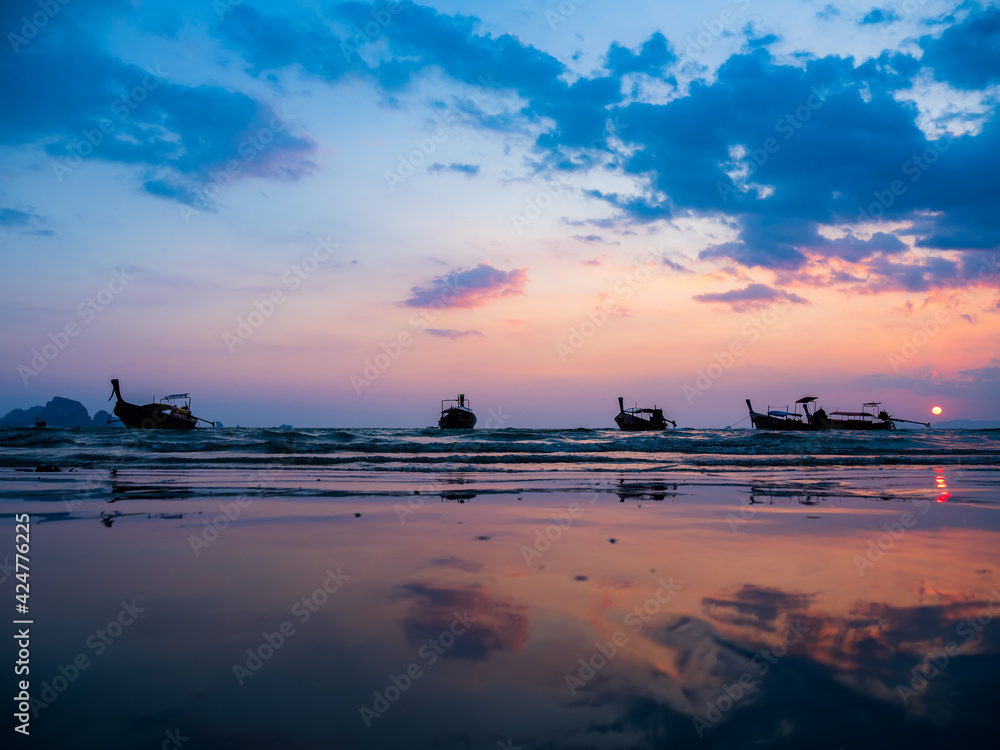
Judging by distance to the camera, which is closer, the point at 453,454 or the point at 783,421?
the point at 453,454

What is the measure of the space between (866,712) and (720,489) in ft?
30.1

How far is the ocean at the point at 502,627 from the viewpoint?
2.32 metres

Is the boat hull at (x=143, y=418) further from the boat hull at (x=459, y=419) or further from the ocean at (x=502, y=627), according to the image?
the ocean at (x=502, y=627)

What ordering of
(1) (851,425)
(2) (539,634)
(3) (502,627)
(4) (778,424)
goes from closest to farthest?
(2) (539,634)
(3) (502,627)
(1) (851,425)
(4) (778,424)

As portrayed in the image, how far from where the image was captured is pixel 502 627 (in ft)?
11.3

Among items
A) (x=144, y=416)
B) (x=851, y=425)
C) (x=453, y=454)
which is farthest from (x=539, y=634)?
(x=851, y=425)

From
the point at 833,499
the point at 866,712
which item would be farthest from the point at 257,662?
the point at 833,499

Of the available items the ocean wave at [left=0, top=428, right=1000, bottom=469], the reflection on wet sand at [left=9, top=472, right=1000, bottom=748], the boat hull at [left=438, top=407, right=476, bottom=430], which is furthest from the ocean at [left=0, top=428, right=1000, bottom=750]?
the boat hull at [left=438, top=407, right=476, bottom=430]

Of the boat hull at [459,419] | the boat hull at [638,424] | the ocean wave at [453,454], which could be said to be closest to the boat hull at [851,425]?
the boat hull at [638,424]

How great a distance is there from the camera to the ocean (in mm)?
2318

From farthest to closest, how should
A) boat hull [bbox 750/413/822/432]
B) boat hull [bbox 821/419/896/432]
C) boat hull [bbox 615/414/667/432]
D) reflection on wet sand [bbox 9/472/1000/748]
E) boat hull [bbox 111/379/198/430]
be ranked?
boat hull [bbox 615/414/667/432] → boat hull [bbox 750/413/822/432] → boat hull [bbox 821/419/896/432] → boat hull [bbox 111/379/198/430] → reflection on wet sand [bbox 9/472/1000/748]

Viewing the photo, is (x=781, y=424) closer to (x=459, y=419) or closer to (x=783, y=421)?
(x=783, y=421)

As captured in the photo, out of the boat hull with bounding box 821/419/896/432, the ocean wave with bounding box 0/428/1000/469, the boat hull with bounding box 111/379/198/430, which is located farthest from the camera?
the boat hull with bounding box 821/419/896/432

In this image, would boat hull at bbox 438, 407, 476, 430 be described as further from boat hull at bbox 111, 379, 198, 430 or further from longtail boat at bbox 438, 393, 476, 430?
boat hull at bbox 111, 379, 198, 430
